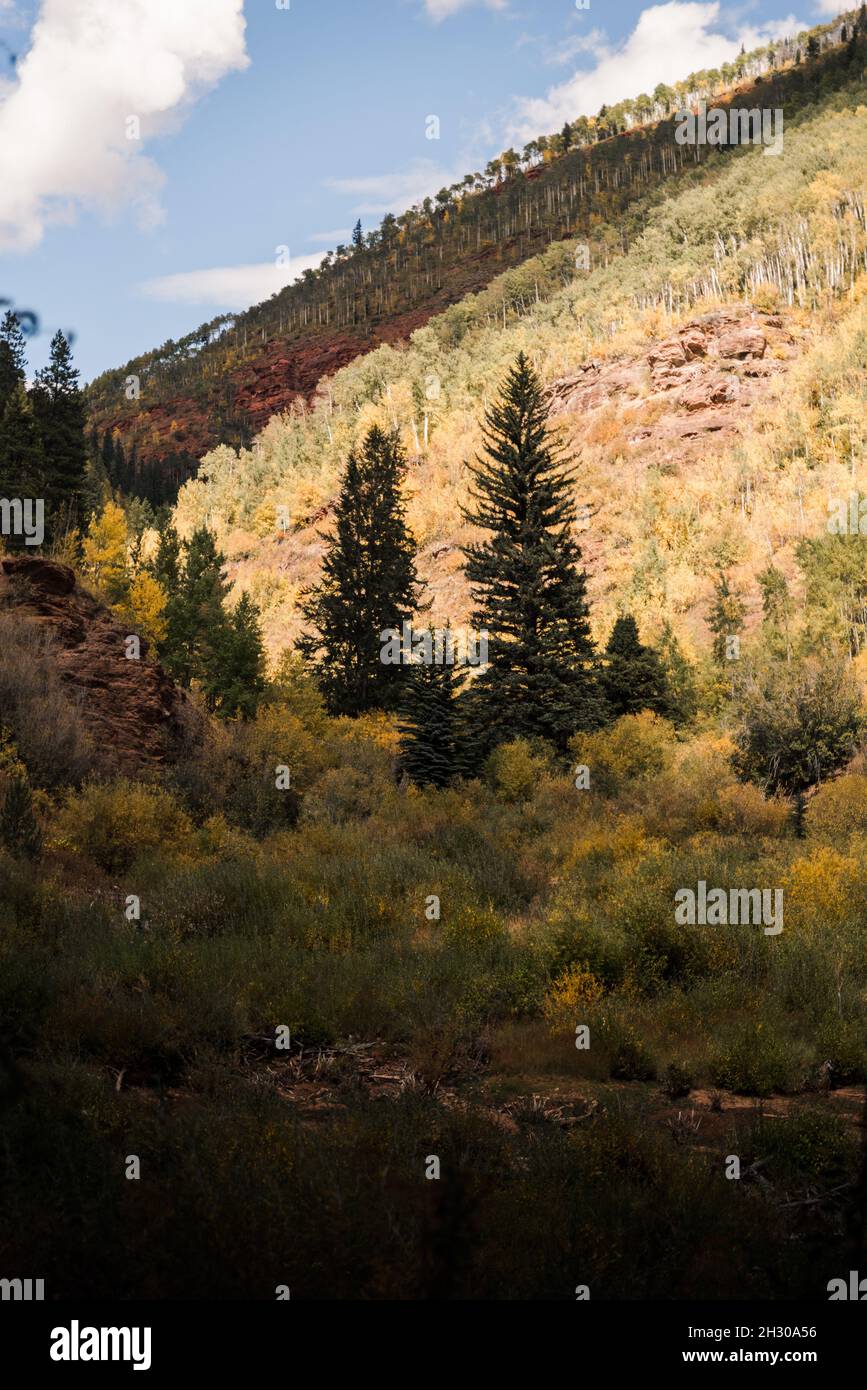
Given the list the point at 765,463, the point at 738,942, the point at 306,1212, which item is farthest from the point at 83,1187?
the point at 765,463

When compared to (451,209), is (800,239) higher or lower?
lower

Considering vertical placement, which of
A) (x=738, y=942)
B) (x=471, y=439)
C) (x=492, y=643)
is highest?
(x=471, y=439)

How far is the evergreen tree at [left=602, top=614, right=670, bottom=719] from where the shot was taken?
86.9ft

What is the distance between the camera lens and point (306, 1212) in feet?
13.0

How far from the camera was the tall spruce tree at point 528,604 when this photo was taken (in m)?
23.8

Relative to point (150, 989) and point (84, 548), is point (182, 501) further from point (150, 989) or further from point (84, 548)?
point (150, 989)

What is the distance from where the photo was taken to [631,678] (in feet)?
87.1

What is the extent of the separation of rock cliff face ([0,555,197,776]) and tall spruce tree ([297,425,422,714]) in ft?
29.0

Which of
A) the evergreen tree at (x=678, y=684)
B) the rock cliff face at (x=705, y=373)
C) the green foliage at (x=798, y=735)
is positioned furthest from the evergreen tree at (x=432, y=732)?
the rock cliff face at (x=705, y=373)

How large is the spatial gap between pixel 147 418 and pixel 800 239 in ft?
300

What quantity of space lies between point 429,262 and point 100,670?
404ft
